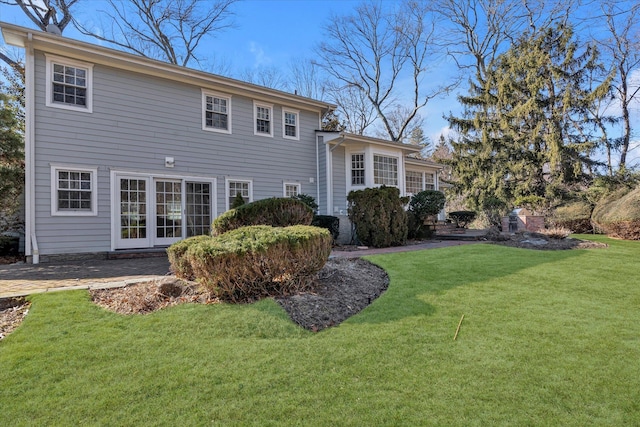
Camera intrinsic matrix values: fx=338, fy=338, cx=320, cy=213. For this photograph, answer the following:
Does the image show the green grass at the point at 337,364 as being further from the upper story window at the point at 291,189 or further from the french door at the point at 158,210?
the upper story window at the point at 291,189

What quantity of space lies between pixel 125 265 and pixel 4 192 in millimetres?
4344

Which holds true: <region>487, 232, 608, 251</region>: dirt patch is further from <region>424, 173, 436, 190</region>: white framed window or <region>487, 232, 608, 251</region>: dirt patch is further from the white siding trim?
the white siding trim

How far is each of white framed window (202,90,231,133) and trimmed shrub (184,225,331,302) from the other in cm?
696

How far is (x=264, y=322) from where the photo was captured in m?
3.38

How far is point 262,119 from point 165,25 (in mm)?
11774

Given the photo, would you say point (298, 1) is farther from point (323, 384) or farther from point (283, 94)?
point (323, 384)

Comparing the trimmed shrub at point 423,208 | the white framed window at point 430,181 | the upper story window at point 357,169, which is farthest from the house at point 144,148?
the white framed window at point 430,181

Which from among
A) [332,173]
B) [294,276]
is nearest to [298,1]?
[332,173]

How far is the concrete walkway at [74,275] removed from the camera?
15.5 feet

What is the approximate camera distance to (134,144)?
9.07m

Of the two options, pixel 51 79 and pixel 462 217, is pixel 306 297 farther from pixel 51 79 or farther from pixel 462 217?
pixel 462 217

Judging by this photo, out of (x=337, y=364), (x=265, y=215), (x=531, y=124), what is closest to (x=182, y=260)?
(x=265, y=215)

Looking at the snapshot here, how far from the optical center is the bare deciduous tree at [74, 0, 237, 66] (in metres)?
17.5

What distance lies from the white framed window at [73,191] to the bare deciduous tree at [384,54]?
757 inches
